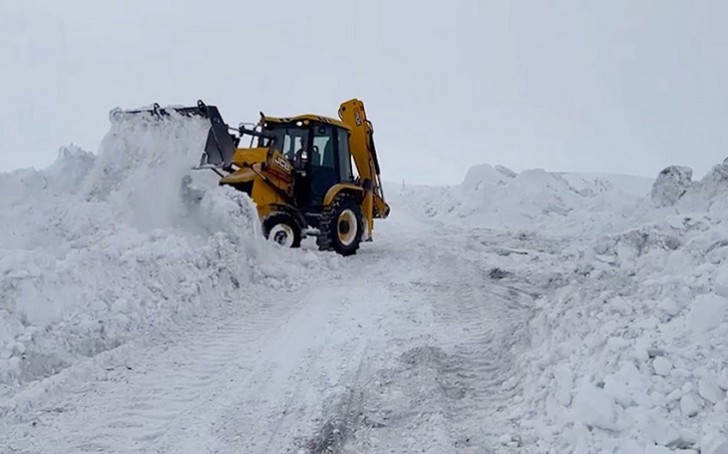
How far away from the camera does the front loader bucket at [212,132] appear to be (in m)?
10.0

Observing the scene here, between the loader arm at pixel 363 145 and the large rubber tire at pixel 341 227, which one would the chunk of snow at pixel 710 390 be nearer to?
the large rubber tire at pixel 341 227

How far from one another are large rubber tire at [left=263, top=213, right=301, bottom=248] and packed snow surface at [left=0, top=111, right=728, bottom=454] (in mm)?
575

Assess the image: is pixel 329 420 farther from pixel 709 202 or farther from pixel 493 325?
pixel 709 202

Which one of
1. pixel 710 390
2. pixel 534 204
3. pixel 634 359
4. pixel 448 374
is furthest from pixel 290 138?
pixel 534 204

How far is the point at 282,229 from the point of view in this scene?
11039mm

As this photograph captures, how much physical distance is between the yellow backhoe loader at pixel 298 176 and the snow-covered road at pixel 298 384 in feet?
11.0

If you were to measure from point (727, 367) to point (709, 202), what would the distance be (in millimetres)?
11880

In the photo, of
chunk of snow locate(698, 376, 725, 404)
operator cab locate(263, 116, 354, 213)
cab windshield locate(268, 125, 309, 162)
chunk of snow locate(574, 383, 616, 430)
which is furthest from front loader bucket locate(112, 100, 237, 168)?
chunk of snow locate(698, 376, 725, 404)

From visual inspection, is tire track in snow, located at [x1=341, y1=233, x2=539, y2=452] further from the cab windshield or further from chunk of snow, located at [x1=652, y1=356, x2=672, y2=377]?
the cab windshield

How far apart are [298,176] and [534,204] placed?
1092cm

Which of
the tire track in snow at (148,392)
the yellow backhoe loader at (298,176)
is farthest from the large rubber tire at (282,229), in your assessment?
the tire track in snow at (148,392)

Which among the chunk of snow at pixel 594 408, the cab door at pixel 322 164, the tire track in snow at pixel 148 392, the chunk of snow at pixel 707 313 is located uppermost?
the cab door at pixel 322 164

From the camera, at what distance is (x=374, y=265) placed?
10977 millimetres

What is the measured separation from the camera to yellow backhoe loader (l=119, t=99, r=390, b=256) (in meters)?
10.8
